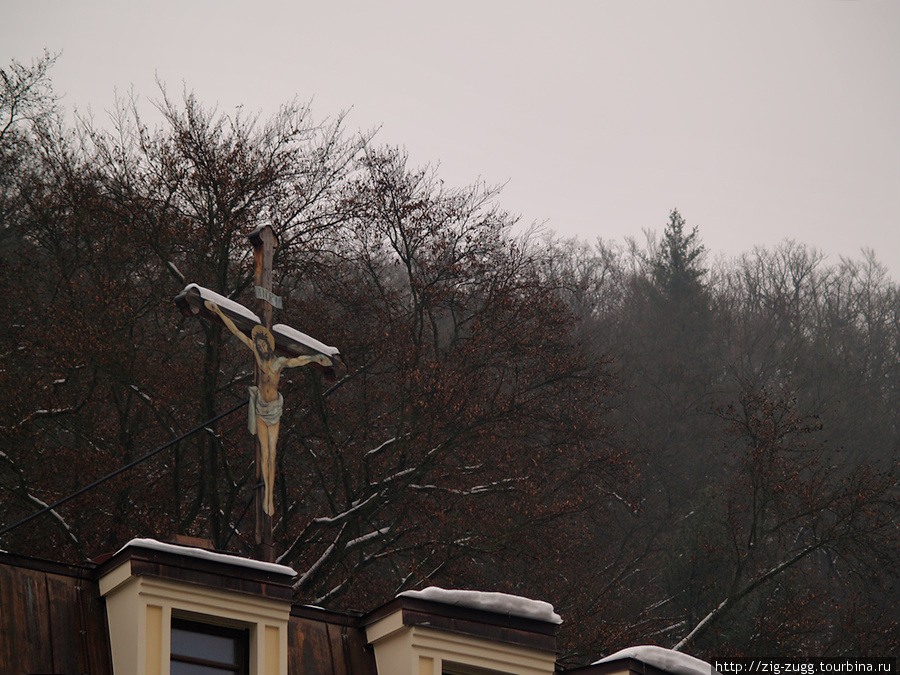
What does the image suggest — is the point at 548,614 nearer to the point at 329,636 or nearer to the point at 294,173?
the point at 329,636

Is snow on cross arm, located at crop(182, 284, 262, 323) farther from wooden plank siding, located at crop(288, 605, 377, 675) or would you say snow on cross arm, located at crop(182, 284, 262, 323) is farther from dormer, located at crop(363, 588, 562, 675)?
dormer, located at crop(363, 588, 562, 675)

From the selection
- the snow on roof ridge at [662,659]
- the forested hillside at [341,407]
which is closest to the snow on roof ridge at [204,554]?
the snow on roof ridge at [662,659]

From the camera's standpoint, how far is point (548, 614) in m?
9.48

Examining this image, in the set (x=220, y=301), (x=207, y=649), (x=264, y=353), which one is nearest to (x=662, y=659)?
(x=207, y=649)

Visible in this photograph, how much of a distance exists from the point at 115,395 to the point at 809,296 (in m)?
34.9

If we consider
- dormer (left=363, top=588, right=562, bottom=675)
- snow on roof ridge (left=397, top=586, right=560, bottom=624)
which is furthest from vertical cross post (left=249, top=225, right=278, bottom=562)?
snow on roof ridge (left=397, top=586, right=560, bottom=624)

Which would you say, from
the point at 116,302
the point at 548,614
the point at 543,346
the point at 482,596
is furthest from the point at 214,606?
the point at 543,346

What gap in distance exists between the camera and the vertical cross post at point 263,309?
30.6 feet

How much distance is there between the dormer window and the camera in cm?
822

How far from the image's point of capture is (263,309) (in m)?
10.0

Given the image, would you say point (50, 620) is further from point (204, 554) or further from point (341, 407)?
point (341, 407)

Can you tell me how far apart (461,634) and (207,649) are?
79.4 inches

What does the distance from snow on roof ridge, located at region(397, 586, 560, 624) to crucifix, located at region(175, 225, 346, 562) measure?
136 cm

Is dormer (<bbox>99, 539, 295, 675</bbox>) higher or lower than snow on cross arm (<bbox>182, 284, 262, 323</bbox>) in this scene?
lower
